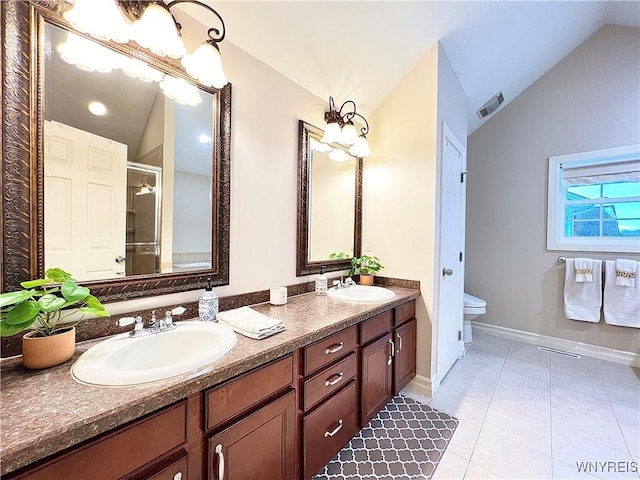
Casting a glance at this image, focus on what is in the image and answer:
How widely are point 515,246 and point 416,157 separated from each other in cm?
198

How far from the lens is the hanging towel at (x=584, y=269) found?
266 cm

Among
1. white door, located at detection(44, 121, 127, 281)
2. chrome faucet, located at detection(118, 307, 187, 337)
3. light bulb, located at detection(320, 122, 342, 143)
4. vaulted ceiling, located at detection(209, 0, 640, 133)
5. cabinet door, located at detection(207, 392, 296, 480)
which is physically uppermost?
vaulted ceiling, located at detection(209, 0, 640, 133)

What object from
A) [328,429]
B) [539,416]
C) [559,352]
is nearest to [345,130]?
[328,429]

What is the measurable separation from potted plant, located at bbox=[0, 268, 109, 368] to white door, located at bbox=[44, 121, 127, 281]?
0.49ft

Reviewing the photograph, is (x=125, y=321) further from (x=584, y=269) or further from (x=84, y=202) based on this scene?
(x=584, y=269)

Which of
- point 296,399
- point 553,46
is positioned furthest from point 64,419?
point 553,46

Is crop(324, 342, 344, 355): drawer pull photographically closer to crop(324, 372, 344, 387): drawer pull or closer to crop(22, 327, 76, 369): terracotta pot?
crop(324, 372, 344, 387): drawer pull

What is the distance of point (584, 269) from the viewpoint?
8.79ft

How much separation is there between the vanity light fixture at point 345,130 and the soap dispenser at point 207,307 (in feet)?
4.30

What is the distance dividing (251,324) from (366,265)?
1.32 meters

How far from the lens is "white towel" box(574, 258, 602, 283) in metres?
2.66

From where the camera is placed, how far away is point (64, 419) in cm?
59

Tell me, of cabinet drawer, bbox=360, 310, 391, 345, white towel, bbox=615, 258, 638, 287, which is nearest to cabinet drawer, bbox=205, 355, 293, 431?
cabinet drawer, bbox=360, 310, 391, 345

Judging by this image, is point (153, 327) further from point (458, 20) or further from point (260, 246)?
point (458, 20)
